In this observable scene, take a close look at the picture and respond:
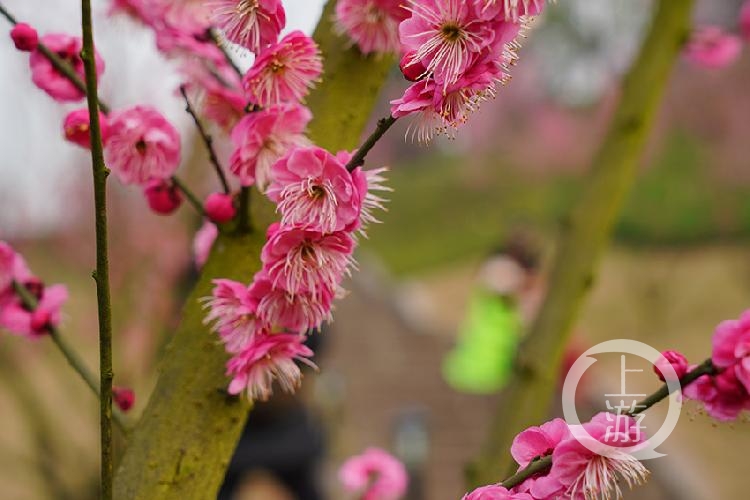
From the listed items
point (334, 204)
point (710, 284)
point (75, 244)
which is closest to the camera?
point (334, 204)

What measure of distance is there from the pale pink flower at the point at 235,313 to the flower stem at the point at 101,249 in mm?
128

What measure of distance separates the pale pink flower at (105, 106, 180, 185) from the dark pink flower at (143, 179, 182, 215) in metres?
0.06

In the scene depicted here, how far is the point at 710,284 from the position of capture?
39.5ft

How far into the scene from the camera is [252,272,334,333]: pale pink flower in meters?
0.83

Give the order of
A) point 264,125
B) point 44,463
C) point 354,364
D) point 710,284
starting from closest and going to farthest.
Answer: point 264,125
point 44,463
point 354,364
point 710,284

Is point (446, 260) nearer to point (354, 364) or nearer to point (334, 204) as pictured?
point (354, 364)

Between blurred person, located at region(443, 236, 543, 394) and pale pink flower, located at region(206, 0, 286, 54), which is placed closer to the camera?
pale pink flower, located at region(206, 0, 286, 54)

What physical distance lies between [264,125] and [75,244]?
581 cm

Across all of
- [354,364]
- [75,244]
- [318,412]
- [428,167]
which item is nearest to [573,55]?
[428,167]

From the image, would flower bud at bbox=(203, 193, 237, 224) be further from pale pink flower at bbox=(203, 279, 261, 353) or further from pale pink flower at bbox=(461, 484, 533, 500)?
pale pink flower at bbox=(461, 484, 533, 500)

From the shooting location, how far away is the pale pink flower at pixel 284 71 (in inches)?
33.0

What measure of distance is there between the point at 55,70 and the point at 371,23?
39 centimetres

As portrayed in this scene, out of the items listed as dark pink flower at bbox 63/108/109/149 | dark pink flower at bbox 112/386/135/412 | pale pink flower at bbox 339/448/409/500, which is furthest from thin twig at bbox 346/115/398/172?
pale pink flower at bbox 339/448/409/500

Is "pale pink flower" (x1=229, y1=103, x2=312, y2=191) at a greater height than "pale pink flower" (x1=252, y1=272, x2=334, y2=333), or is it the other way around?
"pale pink flower" (x1=229, y1=103, x2=312, y2=191)
